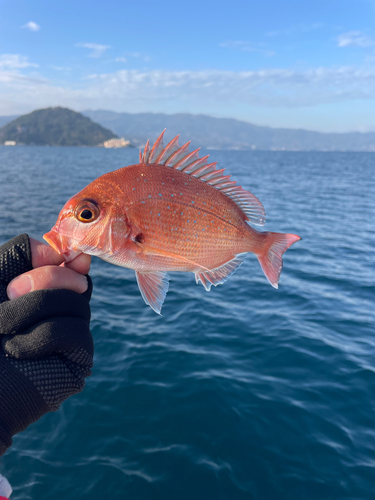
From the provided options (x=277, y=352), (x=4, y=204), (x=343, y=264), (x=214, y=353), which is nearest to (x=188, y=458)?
(x=214, y=353)

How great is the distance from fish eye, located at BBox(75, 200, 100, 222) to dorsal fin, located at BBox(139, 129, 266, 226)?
0.54 m

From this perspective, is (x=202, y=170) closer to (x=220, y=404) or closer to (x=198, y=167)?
(x=198, y=167)

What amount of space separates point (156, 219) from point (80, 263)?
766 mm

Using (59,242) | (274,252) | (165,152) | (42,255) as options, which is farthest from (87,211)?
(274,252)

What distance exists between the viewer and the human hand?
8.63 ft

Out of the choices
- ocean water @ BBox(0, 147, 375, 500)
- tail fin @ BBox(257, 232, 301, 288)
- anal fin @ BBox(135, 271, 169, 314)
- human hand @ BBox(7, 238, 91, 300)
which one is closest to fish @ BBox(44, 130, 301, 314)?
anal fin @ BBox(135, 271, 169, 314)

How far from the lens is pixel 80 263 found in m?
2.81

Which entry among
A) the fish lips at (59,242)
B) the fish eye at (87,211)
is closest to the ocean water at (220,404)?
the fish lips at (59,242)

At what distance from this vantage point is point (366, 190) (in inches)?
1785

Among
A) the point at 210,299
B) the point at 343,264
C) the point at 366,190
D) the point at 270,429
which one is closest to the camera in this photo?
the point at 270,429

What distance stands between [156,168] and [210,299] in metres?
10.4

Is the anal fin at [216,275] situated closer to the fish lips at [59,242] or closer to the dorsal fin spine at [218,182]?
the dorsal fin spine at [218,182]

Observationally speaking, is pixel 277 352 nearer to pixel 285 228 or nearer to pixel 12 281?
pixel 12 281

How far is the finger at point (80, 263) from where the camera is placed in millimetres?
2773
